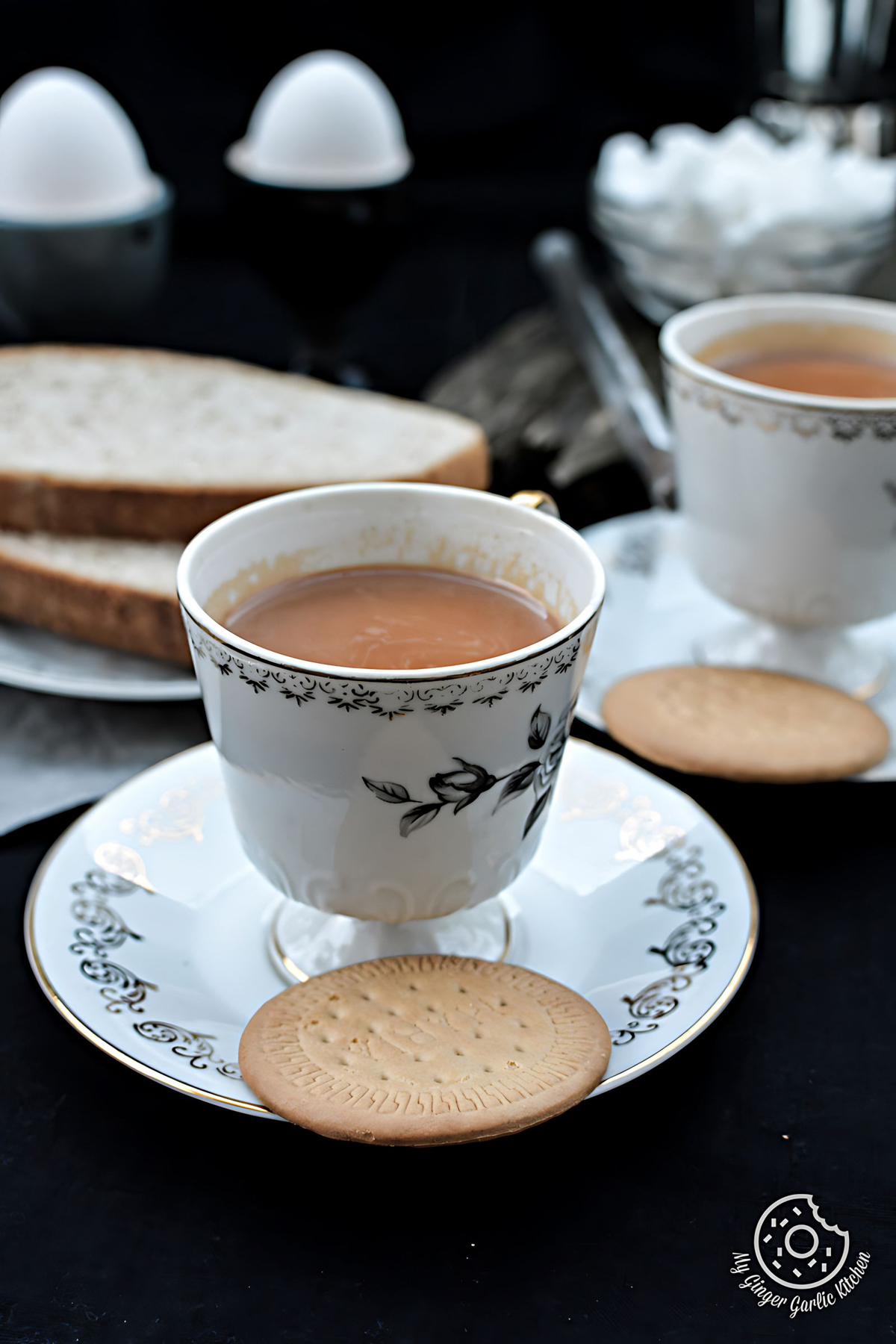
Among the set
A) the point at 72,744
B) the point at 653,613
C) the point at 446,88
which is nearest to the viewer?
the point at 72,744

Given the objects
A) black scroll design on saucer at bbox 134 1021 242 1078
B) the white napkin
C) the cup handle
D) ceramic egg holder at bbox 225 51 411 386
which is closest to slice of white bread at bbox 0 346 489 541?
ceramic egg holder at bbox 225 51 411 386

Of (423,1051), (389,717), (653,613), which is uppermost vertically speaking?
(389,717)

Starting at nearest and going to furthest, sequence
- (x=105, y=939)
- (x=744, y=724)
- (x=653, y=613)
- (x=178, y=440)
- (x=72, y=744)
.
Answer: (x=105, y=939) → (x=744, y=724) → (x=72, y=744) → (x=653, y=613) → (x=178, y=440)

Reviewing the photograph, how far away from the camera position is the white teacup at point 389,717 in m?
0.69

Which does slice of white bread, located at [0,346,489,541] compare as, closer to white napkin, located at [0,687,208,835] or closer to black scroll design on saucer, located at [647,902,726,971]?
white napkin, located at [0,687,208,835]

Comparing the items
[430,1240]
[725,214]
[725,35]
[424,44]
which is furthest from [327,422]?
[725,35]

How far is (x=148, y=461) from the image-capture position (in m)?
1.34

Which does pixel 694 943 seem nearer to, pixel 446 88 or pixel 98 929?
pixel 98 929

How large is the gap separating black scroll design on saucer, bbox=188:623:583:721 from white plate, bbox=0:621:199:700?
36 cm

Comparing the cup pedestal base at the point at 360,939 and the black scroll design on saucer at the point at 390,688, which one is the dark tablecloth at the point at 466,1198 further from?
the black scroll design on saucer at the point at 390,688

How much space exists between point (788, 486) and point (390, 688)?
0.52 m

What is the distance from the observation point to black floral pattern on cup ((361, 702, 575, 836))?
0.72 m

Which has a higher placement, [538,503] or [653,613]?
[538,503]

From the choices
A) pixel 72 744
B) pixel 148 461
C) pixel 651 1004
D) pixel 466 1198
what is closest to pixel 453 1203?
pixel 466 1198
